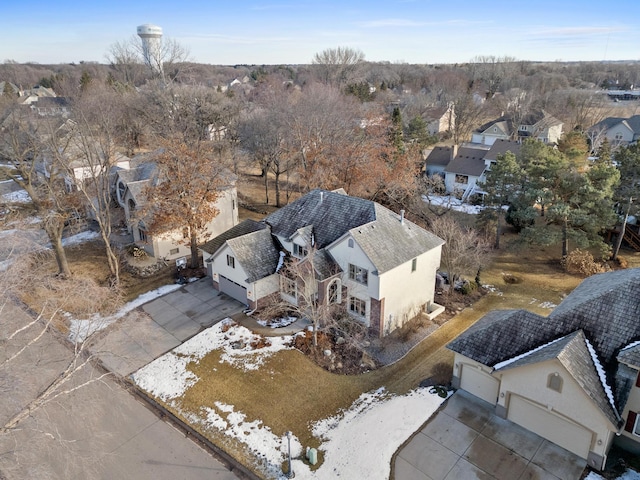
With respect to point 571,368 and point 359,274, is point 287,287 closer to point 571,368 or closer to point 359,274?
point 359,274

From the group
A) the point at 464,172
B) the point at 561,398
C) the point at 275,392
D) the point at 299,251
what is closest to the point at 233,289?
the point at 299,251

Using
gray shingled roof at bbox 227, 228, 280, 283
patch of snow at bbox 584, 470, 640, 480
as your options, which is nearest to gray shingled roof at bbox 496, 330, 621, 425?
patch of snow at bbox 584, 470, 640, 480

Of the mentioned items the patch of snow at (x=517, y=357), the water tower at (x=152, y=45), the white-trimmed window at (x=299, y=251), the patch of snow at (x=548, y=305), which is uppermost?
the water tower at (x=152, y=45)

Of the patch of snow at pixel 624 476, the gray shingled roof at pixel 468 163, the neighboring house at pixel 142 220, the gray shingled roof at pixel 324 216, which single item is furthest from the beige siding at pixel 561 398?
the gray shingled roof at pixel 468 163

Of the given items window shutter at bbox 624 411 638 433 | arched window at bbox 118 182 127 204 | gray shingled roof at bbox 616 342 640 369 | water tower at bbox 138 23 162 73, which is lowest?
window shutter at bbox 624 411 638 433

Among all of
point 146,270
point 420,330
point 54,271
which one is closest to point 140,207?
point 146,270

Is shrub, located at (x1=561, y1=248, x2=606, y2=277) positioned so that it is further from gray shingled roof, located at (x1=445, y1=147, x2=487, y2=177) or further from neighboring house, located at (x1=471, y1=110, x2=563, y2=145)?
neighboring house, located at (x1=471, y1=110, x2=563, y2=145)

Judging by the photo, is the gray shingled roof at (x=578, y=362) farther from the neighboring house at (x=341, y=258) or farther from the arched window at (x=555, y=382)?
the neighboring house at (x=341, y=258)
